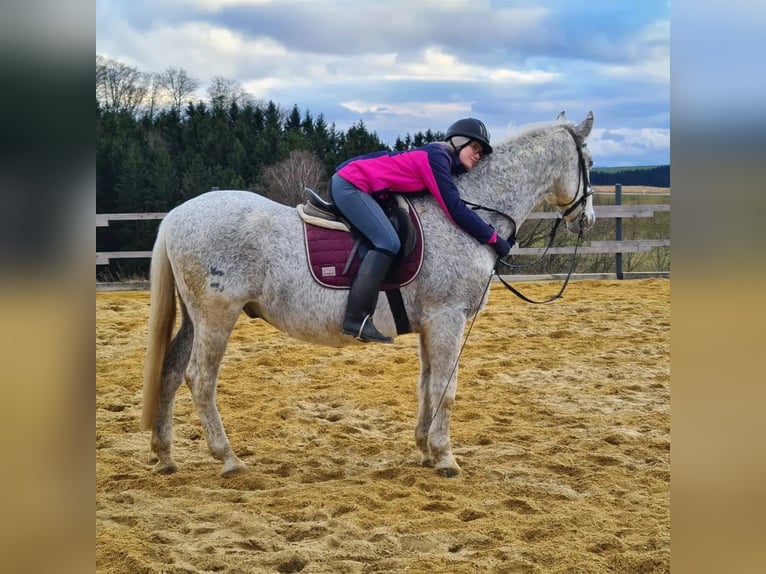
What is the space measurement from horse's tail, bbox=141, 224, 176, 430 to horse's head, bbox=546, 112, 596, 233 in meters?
2.54

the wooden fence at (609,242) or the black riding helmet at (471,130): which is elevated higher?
the black riding helmet at (471,130)

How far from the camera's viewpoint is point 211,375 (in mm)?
4133

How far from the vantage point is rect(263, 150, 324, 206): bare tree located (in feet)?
44.9

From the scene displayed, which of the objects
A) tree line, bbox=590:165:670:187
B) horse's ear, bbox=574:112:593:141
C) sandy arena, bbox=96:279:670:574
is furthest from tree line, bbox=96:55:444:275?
horse's ear, bbox=574:112:593:141

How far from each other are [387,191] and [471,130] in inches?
25.6

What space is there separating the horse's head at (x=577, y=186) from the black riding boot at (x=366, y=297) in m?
1.41

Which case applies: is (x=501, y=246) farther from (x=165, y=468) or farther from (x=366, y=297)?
(x=165, y=468)

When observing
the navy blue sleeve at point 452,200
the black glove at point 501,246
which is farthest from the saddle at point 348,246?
the black glove at point 501,246

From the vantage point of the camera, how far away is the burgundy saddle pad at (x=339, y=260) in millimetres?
4059

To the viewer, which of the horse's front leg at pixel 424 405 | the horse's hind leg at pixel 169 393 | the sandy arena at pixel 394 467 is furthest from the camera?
the horse's front leg at pixel 424 405

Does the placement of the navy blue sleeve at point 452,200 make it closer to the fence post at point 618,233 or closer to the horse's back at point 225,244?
the horse's back at point 225,244

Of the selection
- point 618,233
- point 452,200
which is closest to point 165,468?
point 452,200

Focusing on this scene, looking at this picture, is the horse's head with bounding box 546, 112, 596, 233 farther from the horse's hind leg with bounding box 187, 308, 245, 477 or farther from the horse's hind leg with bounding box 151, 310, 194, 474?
the horse's hind leg with bounding box 151, 310, 194, 474
